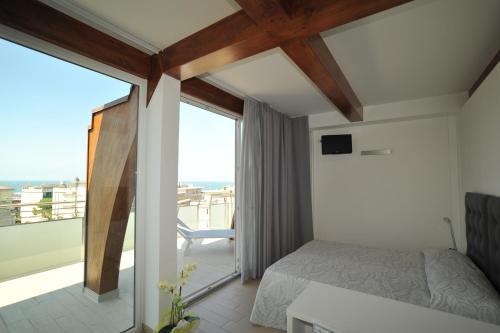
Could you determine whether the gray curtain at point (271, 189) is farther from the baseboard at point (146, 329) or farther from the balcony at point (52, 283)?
the balcony at point (52, 283)

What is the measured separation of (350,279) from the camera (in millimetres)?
2094

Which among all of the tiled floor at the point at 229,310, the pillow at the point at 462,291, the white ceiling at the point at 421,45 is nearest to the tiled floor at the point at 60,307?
the tiled floor at the point at 229,310

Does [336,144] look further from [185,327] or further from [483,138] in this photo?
[185,327]

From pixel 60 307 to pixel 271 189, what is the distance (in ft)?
8.43

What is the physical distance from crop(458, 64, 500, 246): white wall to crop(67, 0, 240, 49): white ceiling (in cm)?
205

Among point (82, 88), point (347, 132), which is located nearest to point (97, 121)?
point (82, 88)

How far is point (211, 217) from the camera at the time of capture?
553 cm

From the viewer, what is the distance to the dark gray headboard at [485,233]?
5.59 ft

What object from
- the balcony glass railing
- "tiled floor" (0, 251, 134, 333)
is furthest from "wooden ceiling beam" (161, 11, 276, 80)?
"tiled floor" (0, 251, 134, 333)

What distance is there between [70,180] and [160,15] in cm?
138

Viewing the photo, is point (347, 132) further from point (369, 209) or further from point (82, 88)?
point (82, 88)

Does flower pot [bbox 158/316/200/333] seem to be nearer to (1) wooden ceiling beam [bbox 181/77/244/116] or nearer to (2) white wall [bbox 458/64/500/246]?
(1) wooden ceiling beam [bbox 181/77/244/116]

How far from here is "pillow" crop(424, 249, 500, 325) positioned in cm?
143

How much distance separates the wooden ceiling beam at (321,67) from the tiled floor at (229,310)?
2.28 m
